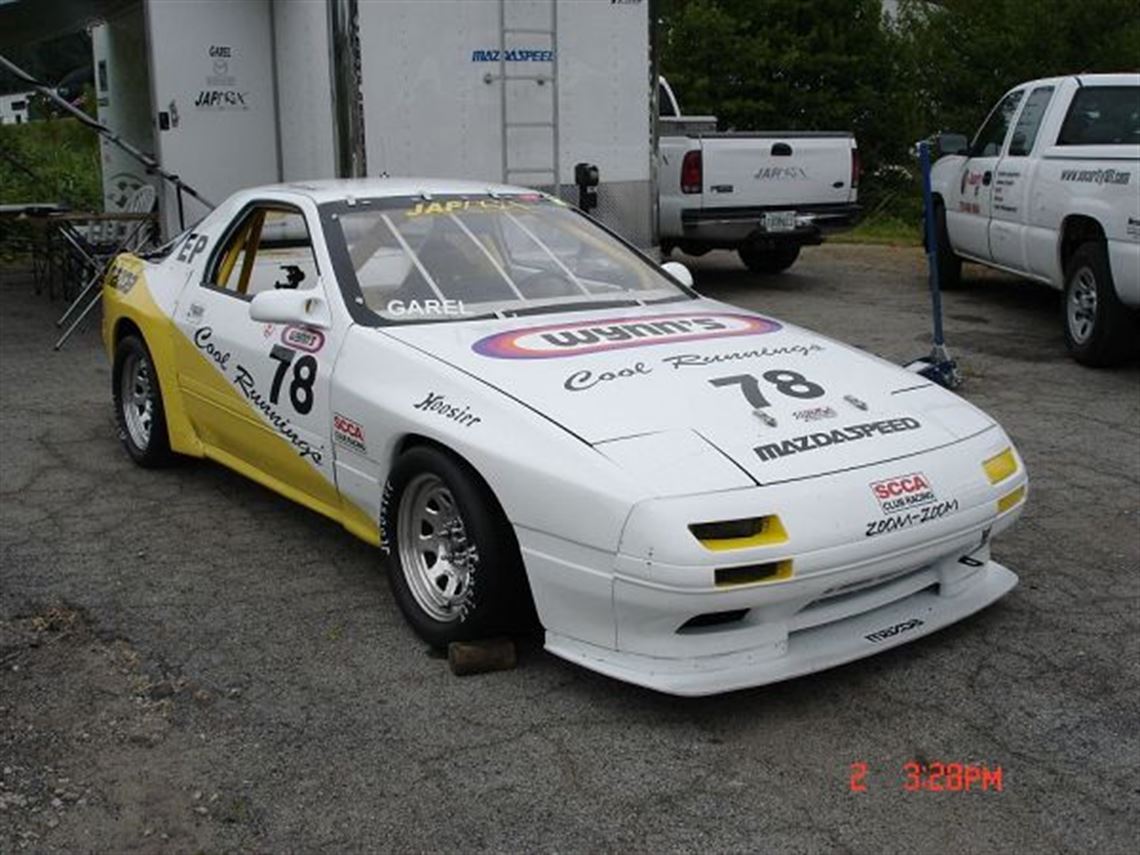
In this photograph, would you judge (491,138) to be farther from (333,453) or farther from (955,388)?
(333,453)

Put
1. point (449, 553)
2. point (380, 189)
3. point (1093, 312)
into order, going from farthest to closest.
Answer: point (1093, 312)
point (380, 189)
point (449, 553)

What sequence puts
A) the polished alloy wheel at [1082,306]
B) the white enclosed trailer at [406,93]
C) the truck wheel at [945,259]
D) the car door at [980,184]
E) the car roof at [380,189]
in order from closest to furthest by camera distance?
the car roof at [380,189] → the polished alloy wheel at [1082,306] → the white enclosed trailer at [406,93] → the car door at [980,184] → the truck wheel at [945,259]

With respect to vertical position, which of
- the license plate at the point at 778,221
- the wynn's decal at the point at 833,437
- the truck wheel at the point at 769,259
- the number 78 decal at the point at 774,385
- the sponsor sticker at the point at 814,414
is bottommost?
the truck wheel at the point at 769,259

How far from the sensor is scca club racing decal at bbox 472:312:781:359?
4.23 meters

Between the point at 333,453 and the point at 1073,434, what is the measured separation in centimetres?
402

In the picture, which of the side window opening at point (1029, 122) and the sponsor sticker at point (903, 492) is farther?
the side window opening at point (1029, 122)

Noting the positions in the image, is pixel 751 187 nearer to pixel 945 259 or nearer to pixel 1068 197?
pixel 945 259

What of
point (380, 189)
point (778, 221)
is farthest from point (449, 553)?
point (778, 221)

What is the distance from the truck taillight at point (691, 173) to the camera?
36.3 ft

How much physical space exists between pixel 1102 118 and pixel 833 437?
6.08 meters

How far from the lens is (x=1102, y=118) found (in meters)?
8.76

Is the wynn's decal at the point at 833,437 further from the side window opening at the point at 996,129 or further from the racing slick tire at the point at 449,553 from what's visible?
the side window opening at the point at 996,129

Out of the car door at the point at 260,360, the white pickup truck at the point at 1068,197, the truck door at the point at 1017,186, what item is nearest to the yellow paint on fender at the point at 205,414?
the car door at the point at 260,360

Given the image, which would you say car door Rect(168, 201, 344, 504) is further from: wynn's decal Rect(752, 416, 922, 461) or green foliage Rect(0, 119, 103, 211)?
green foliage Rect(0, 119, 103, 211)
